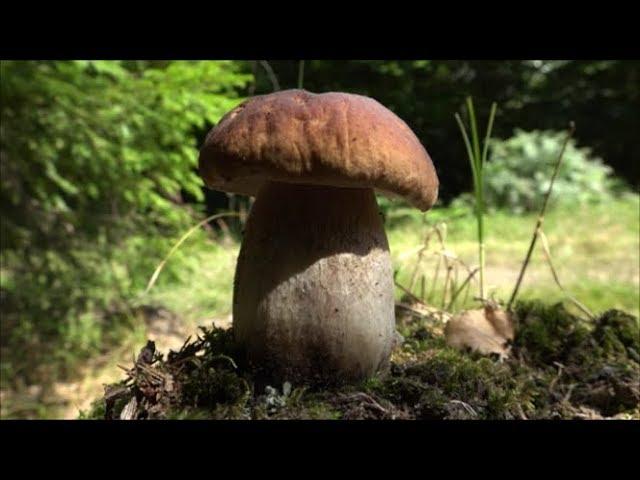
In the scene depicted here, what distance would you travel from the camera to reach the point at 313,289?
1279mm

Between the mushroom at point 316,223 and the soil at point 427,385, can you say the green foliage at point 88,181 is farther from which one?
the soil at point 427,385

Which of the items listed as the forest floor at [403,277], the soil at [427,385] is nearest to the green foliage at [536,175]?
the forest floor at [403,277]

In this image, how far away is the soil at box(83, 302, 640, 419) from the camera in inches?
47.3

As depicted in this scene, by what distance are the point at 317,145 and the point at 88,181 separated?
301cm

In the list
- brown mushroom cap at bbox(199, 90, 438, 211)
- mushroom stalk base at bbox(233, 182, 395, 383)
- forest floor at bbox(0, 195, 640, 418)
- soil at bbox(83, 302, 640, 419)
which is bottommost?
forest floor at bbox(0, 195, 640, 418)

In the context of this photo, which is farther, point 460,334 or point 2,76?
point 2,76

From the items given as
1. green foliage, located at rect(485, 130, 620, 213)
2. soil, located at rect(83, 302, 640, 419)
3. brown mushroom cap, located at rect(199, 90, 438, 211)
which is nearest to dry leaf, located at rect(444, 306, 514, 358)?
soil, located at rect(83, 302, 640, 419)

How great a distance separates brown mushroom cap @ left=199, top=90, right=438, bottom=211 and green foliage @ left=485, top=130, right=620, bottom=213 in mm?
6165

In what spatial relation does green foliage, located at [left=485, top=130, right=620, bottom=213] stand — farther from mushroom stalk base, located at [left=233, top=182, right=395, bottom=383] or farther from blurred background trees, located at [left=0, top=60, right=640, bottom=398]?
mushroom stalk base, located at [left=233, top=182, right=395, bottom=383]
